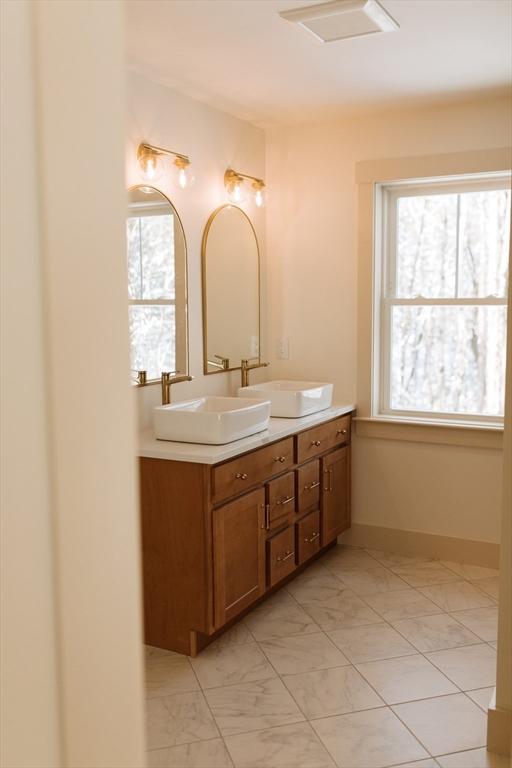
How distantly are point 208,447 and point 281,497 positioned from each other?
24.8 inches

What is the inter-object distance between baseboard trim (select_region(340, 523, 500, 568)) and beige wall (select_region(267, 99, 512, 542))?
0.13ft

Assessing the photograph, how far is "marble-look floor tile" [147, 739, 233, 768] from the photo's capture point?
90.9 inches

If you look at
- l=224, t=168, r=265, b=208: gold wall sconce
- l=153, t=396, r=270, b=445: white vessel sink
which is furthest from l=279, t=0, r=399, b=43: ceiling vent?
l=153, t=396, r=270, b=445: white vessel sink

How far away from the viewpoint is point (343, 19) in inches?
104

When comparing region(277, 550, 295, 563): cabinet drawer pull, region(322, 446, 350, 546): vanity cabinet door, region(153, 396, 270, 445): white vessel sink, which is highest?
region(153, 396, 270, 445): white vessel sink

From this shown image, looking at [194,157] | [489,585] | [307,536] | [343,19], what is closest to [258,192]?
[194,157]

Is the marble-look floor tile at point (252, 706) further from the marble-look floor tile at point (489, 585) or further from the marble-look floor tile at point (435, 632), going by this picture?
the marble-look floor tile at point (489, 585)

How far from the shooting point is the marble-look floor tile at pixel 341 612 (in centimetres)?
330

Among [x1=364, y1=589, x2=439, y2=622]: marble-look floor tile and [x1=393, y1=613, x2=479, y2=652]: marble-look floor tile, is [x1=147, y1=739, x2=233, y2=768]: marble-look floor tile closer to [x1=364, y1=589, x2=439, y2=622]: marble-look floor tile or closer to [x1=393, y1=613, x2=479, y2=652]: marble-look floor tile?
[x1=393, y1=613, x2=479, y2=652]: marble-look floor tile

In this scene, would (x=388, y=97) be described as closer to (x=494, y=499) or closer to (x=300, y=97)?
(x=300, y=97)

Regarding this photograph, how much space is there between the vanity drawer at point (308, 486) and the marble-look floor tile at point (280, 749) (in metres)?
1.28

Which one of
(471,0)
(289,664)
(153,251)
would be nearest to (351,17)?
(471,0)

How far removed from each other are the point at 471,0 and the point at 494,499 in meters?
2.47

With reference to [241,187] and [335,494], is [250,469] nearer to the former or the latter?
[335,494]
